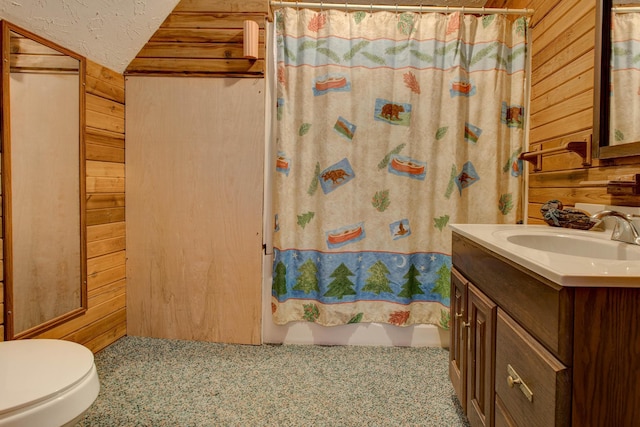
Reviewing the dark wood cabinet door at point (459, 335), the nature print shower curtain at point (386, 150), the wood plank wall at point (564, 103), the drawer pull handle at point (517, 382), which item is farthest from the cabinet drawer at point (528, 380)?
the nature print shower curtain at point (386, 150)

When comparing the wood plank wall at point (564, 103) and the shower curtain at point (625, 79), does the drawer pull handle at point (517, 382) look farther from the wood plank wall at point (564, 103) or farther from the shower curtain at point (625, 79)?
the shower curtain at point (625, 79)

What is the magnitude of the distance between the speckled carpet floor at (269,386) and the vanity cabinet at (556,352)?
1.73ft

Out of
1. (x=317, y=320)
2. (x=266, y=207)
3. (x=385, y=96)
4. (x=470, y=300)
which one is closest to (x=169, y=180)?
(x=266, y=207)

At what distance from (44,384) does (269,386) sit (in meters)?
0.95

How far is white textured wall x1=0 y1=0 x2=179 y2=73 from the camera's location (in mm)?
1441

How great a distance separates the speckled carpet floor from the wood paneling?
0.22m

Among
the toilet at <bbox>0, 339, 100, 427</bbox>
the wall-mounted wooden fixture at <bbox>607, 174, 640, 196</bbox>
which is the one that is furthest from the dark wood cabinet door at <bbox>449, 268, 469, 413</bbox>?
the toilet at <bbox>0, 339, 100, 427</bbox>

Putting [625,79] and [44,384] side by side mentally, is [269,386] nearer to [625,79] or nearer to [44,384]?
[44,384]

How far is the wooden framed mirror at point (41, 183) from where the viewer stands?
4.68 feet

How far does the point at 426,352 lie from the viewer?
2025 millimetres

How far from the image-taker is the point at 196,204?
2070 mm

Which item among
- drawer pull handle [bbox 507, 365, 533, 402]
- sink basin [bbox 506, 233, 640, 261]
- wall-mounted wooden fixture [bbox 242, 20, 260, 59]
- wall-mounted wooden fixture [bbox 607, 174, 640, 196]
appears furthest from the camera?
wall-mounted wooden fixture [bbox 242, 20, 260, 59]

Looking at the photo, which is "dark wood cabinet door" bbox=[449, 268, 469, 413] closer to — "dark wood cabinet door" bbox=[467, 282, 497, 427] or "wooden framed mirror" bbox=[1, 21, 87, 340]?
"dark wood cabinet door" bbox=[467, 282, 497, 427]

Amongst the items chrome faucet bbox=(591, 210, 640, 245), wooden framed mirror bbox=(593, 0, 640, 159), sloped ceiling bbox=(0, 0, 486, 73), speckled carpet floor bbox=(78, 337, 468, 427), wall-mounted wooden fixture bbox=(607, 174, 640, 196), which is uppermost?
sloped ceiling bbox=(0, 0, 486, 73)
